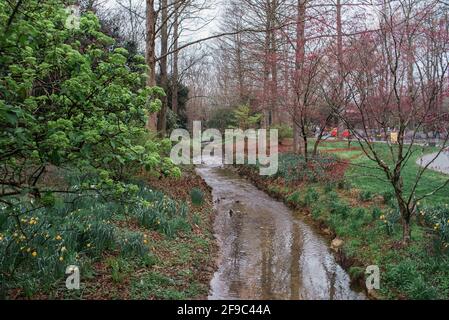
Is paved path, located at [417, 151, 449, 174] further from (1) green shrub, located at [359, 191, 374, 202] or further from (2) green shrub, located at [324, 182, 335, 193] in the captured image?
(1) green shrub, located at [359, 191, 374, 202]

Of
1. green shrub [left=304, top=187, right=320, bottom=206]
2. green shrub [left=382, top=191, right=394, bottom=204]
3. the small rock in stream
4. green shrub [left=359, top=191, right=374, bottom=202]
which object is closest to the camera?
the small rock in stream

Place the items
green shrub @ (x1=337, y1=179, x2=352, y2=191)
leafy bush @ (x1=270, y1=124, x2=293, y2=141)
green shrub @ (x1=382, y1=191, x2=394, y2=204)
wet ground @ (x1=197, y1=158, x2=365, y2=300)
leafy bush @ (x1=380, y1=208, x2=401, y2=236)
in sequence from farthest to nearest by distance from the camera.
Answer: leafy bush @ (x1=270, y1=124, x2=293, y2=141) → green shrub @ (x1=337, y1=179, x2=352, y2=191) → green shrub @ (x1=382, y1=191, x2=394, y2=204) → leafy bush @ (x1=380, y1=208, x2=401, y2=236) → wet ground @ (x1=197, y1=158, x2=365, y2=300)

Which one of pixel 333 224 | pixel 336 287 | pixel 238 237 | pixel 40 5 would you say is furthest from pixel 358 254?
pixel 40 5

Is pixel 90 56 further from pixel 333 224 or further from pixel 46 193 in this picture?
pixel 333 224

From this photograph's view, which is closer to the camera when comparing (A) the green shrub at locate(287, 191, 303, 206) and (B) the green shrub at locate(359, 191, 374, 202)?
(B) the green shrub at locate(359, 191, 374, 202)

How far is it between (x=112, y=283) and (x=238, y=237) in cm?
340

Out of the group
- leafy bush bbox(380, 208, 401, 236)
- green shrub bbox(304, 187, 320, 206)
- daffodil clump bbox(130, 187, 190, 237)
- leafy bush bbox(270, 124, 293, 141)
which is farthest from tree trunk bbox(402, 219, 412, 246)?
leafy bush bbox(270, 124, 293, 141)

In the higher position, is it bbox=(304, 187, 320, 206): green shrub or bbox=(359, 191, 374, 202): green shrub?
bbox=(359, 191, 374, 202): green shrub

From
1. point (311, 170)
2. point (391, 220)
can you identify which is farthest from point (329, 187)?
point (391, 220)

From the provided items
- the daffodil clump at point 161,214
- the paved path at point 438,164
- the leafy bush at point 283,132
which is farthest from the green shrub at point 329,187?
the leafy bush at point 283,132

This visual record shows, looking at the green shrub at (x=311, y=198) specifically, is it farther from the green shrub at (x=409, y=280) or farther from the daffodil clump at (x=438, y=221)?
the green shrub at (x=409, y=280)

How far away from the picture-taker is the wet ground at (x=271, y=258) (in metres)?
5.14

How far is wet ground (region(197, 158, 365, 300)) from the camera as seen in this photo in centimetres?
514

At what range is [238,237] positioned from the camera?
7473 mm
